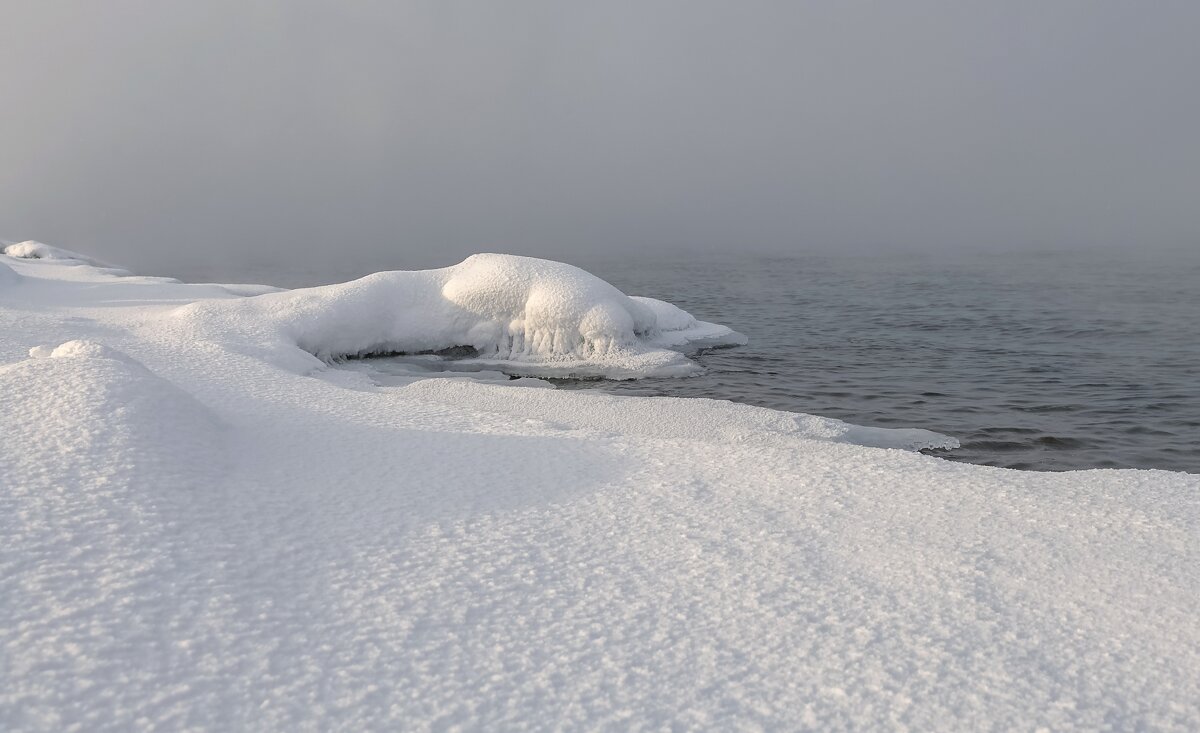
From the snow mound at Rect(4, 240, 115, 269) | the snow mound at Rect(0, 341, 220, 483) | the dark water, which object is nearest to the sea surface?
the dark water

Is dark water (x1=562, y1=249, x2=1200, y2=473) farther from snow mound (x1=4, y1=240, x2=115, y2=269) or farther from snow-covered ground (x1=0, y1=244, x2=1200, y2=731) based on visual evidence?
snow mound (x1=4, y1=240, x2=115, y2=269)

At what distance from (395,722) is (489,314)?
1065cm

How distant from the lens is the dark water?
27.5 ft

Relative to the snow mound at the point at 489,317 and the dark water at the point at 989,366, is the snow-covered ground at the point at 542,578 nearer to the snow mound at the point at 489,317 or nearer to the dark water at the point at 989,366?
the dark water at the point at 989,366

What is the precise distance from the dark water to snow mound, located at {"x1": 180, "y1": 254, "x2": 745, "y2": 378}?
3.96ft

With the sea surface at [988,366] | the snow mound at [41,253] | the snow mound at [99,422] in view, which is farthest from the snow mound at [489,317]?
the snow mound at [41,253]

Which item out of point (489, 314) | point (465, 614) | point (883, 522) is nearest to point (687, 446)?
point (883, 522)

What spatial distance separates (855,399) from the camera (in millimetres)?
10312

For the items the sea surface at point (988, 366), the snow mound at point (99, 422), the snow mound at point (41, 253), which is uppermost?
the snow mound at point (41, 253)

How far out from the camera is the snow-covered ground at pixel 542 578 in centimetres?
223

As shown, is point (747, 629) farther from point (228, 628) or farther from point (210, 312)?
point (210, 312)

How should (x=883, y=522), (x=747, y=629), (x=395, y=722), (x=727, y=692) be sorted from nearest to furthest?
(x=395, y=722)
(x=727, y=692)
(x=747, y=629)
(x=883, y=522)

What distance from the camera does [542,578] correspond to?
3055mm

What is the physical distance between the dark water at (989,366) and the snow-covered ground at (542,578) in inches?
159
